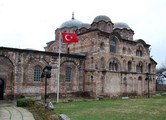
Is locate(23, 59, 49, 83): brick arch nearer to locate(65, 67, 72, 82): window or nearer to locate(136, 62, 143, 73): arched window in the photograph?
locate(65, 67, 72, 82): window

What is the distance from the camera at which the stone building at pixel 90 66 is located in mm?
26514

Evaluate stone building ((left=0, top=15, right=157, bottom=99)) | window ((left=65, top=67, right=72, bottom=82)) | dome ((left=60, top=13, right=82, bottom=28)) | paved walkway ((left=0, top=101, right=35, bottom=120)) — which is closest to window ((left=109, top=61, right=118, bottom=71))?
stone building ((left=0, top=15, right=157, bottom=99))

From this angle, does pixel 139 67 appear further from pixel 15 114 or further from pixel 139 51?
pixel 15 114

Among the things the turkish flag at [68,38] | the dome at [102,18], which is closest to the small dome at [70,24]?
the dome at [102,18]

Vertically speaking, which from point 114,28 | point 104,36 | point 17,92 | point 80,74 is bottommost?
point 17,92

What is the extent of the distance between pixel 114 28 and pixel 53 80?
15266 millimetres

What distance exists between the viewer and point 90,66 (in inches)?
1229

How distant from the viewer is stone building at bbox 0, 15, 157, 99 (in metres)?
26.5

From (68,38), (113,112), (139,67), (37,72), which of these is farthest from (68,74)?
(113,112)

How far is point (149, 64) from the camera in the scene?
130 ft

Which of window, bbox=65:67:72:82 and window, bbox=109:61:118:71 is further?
window, bbox=109:61:118:71

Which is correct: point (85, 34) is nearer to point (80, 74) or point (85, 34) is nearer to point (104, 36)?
point (104, 36)

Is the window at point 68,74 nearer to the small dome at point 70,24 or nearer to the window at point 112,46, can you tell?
the window at point 112,46

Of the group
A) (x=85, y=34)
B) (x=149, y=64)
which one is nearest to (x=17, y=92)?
(x=85, y=34)
